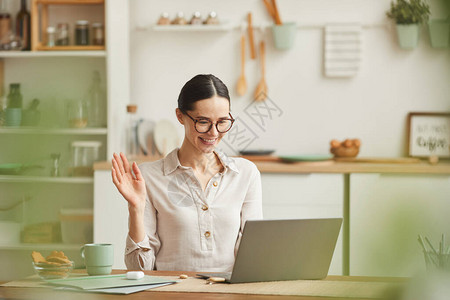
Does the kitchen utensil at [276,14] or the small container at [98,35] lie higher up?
the kitchen utensil at [276,14]

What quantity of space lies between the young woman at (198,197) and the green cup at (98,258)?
13.9 inches

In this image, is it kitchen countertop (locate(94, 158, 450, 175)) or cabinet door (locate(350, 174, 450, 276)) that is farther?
kitchen countertop (locate(94, 158, 450, 175))

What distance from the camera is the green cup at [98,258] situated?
5.39 ft

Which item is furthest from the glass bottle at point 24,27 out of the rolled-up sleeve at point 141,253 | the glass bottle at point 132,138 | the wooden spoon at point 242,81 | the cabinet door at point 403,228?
the cabinet door at point 403,228

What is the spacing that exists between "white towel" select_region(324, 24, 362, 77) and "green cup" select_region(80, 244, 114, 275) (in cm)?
260

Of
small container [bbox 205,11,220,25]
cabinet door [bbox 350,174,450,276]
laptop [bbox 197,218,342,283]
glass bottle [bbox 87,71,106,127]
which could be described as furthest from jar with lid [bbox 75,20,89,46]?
cabinet door [bbox 350,174,450,276]

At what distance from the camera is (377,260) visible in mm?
314

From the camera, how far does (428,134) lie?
12.8 ft

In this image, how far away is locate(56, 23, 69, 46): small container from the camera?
3922 millimetres

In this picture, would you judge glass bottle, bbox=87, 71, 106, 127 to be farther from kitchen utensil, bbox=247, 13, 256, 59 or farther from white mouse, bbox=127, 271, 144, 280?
white mouse, bbox=127, 271, 144, 280

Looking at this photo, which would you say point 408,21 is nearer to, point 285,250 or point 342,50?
point 342,50

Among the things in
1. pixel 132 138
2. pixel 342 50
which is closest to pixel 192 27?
pixel 132 138

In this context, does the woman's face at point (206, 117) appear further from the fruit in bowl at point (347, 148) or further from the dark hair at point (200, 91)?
the fruit in bowl at point (347, 148)

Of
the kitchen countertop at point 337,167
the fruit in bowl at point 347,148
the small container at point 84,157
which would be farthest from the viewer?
the small container at point 84,157
